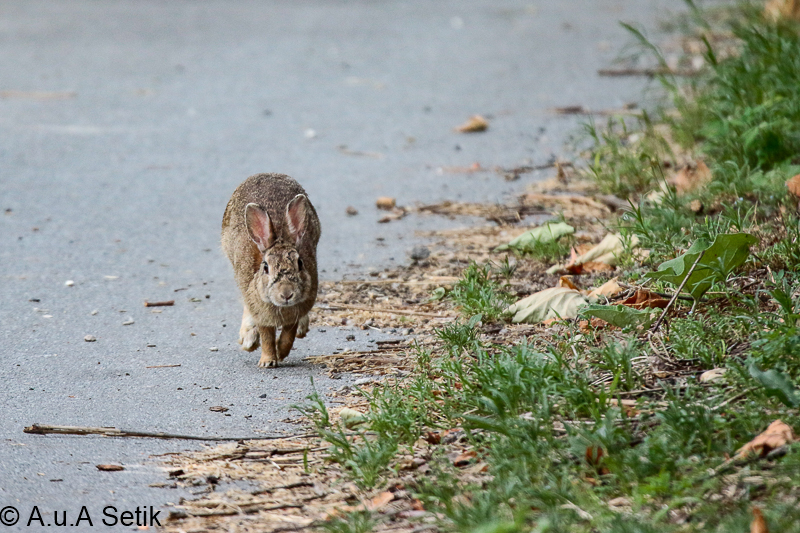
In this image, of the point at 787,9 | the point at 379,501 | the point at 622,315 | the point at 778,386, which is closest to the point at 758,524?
the point at 778,386

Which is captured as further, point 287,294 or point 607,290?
point 607,290

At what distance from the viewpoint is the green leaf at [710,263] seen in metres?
4.22

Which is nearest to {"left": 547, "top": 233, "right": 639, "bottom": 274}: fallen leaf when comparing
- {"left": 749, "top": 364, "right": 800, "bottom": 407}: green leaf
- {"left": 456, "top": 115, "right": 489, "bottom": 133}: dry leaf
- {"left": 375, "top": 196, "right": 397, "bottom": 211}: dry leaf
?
{"left": 375, "top": 196, "right": 397, "bottom": 211}: dry leaf

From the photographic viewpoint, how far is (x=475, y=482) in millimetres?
3348

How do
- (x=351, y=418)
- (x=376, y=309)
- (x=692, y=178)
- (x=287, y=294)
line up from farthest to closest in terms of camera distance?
(x=692, y=178)
(x=376, y=309)
(x=287, y=294)
(x=351, y=418)

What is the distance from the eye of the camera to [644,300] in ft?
15.0

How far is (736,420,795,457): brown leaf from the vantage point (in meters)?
3.19

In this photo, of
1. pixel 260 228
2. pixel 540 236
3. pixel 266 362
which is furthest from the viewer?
pixel 540 236

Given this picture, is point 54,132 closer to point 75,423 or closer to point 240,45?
point 240,45

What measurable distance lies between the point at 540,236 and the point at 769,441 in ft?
9.82

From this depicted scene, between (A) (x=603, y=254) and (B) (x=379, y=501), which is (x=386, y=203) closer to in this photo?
(A) (x=603, y=254)

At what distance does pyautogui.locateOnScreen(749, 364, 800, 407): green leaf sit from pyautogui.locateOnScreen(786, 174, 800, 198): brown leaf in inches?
94.4

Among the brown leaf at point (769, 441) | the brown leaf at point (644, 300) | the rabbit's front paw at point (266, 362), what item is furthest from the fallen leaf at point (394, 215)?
the brown leaf at point (769, 441)

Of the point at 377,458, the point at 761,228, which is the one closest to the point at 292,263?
the point at 377,458
